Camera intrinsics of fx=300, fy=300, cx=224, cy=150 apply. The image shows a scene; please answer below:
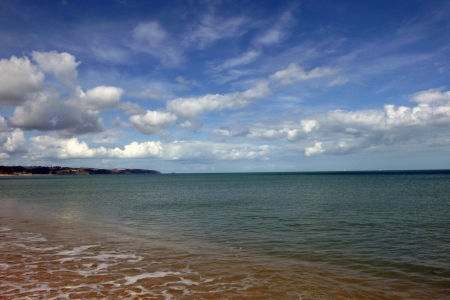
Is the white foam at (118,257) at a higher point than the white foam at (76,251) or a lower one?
higher

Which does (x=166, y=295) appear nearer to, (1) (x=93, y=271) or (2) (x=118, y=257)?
(1) (x=93, y=271)

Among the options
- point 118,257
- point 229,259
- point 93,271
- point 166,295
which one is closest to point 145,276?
point 166,295

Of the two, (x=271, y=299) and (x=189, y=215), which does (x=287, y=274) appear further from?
(x=189, y=215)

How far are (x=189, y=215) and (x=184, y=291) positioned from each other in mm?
22606

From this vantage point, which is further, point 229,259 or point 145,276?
point 229,259

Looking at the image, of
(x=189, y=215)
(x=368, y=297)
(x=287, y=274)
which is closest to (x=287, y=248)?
(x=287, y=274)

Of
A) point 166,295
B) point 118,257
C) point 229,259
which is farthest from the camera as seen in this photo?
point 118,257

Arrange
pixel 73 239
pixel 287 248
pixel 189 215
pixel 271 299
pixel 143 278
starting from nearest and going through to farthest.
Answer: pixel 271 299 < pixel 143 278 < pixel 287 248 < pixel 73 239 < pixel 189 215

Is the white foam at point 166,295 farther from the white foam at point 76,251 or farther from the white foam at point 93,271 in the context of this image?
the white foam at point 76,251

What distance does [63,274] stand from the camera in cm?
1403

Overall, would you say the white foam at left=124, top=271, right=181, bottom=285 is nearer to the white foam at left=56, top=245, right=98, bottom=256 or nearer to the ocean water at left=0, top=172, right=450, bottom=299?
the ocean water at left=0, top=172, right=450, bottom=299

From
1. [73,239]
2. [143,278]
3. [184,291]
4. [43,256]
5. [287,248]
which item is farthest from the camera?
[73,239]

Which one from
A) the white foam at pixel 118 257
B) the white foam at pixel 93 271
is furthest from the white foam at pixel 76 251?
the white foam at pixel 93 271

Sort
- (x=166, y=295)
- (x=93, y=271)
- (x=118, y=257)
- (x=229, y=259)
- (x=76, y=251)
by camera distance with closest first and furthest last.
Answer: (x=166, y=295)
(x=93, y=271)
(x=229, y=259)
(x=118, y=257)
(x=76, y=251)
